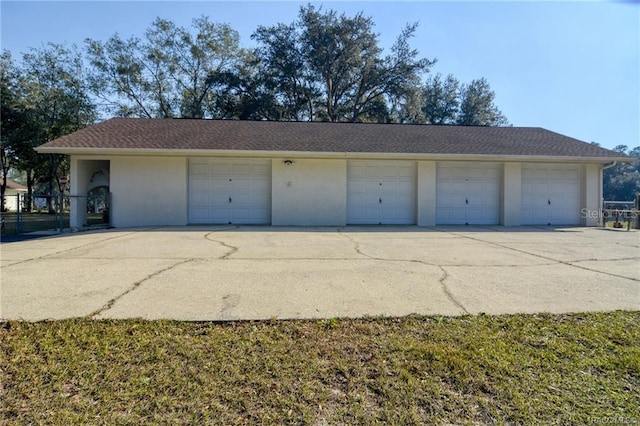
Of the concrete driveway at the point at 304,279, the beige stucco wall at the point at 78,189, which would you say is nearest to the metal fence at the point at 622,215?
the concrete driveway at the point at 304,279

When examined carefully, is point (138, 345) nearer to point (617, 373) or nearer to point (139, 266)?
point (139, 266)

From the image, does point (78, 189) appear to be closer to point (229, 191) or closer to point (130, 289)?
point (229, 191)

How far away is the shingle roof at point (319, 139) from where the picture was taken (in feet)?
38.8

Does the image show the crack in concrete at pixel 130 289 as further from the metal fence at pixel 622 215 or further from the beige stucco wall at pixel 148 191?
the metal fence at pixel 622 215

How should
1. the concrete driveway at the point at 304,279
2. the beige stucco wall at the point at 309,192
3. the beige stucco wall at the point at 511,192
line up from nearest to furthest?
the concrete driveway at the point at 304,279 → the beige stucco wall at the point at 309,192 → the beige stucco wall at the point at 511,192

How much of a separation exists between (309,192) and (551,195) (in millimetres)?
9916

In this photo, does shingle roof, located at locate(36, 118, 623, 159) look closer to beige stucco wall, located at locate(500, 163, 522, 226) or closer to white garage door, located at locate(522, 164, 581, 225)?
beige stucco wall, located at locate(500, 163, 522, 226)

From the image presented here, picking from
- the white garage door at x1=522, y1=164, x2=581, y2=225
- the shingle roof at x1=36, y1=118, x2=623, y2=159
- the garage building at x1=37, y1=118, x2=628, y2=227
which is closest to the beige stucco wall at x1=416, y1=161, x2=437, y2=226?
the garage building at x1=37, y1=118, x2=628, y2=227

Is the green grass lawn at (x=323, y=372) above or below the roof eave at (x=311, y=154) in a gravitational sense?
below

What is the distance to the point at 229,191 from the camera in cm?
1267

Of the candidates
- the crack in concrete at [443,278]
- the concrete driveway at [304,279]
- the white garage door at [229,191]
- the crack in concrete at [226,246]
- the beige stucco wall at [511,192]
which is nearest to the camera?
the concrete driveway at [304,279]

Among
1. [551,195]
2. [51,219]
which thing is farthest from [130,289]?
[51,219]

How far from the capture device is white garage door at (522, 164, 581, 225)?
1335cm

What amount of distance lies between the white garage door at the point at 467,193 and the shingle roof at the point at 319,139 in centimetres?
97
